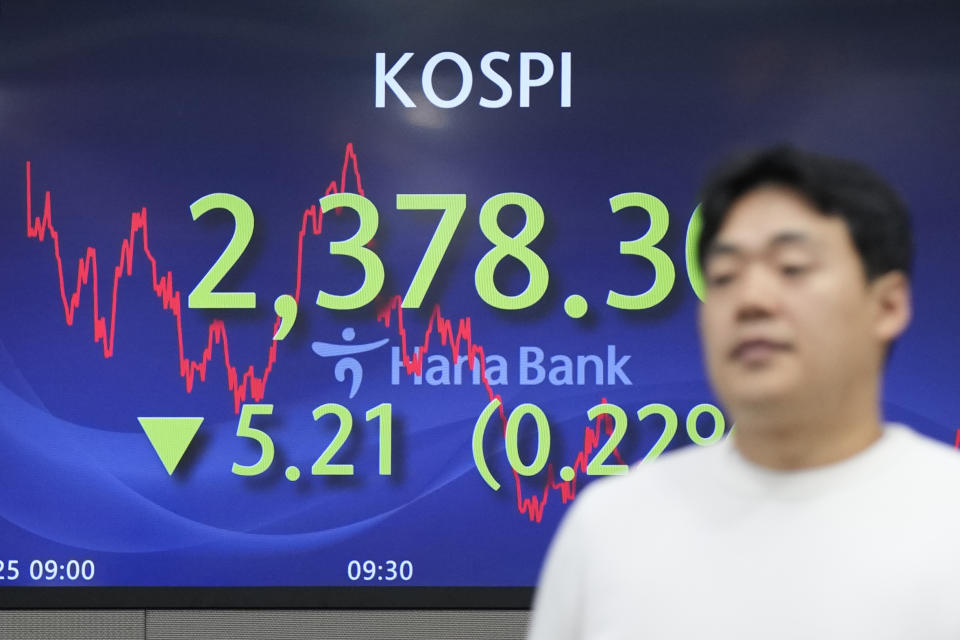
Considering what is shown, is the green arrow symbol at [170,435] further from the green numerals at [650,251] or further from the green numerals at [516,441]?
the green numerals at [650,251]

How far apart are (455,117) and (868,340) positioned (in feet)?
6.34

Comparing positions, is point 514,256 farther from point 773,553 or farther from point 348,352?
point 773,553

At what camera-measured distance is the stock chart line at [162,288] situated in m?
2.70

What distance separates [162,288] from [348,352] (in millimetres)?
451

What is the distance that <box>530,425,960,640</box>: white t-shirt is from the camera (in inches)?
33.2

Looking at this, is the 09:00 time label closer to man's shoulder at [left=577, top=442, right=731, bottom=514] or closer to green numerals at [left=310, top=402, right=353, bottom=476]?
green numerals at [left=310, top=402, right=353, bottom=476]

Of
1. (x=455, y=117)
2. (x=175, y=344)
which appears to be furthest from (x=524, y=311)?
(x=175, y=344)

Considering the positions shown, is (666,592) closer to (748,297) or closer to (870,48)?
(748,297)

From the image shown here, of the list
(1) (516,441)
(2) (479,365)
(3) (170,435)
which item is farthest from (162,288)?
(1) (516,441)

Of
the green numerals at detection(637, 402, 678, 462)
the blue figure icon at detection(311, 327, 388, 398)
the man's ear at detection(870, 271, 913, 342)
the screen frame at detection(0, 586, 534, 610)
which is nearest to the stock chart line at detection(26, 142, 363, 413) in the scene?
the blue figure icon at detection(311, 327, 388, 398)

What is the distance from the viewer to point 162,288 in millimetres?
2721

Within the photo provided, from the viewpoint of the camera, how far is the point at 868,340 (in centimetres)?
90

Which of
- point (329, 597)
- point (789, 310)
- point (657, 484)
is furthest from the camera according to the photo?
point (329, 597)

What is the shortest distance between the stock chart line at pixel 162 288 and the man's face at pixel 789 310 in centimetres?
190
